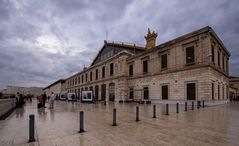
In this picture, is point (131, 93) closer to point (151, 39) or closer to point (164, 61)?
point (164, 61)

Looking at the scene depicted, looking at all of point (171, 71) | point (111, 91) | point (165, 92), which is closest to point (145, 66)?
point (171, 71)

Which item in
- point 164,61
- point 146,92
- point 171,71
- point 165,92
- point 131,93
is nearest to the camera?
point 171,71

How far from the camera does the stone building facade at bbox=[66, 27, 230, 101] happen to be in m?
19.6

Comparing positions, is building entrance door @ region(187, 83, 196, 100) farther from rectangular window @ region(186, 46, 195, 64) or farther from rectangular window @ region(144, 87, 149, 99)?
rectangular window @ region(144, 87, 149, 99)

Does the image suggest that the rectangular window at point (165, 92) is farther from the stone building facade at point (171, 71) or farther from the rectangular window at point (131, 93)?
the rectangular window at point (131, 93)

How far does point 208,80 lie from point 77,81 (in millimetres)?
48223

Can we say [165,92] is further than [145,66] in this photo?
No

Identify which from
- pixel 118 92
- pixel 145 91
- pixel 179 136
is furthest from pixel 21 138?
pixel 118 92

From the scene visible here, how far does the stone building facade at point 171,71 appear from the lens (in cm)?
1961

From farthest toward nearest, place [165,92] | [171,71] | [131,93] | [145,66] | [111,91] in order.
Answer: [111,91] < [131,93] < [145,66] < [165,92] < [171,71]

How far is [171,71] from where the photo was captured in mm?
23031

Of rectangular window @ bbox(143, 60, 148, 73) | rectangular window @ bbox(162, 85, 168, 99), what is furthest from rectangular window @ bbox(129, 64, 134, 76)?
rectangular window @ bbox(162, 85, 168, 99)

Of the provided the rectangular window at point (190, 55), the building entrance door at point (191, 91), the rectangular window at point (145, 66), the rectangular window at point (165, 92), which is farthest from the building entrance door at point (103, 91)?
the rectangular window at point (190, 55)

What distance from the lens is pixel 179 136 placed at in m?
5.55
